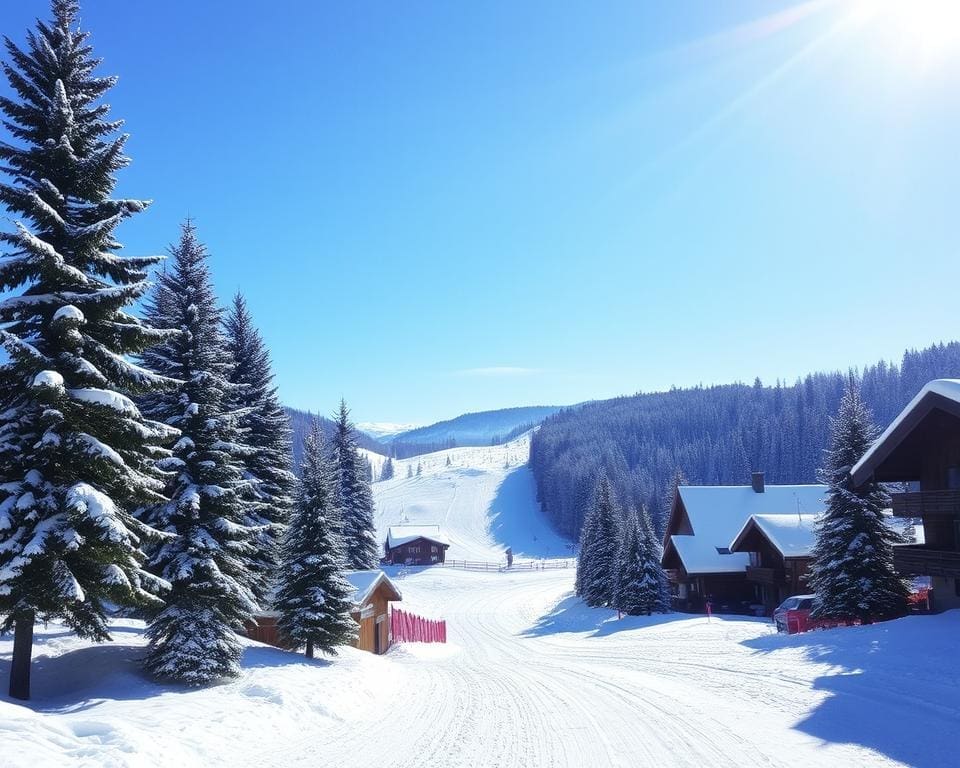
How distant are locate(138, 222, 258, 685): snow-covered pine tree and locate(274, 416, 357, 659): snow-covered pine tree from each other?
2.91 meters

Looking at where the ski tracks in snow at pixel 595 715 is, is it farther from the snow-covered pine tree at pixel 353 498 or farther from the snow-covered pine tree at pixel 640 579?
the snow-covered pine tree at pixel 353 498

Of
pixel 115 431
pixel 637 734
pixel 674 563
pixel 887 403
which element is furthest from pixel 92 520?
pixel 887 403

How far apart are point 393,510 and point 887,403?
423 ft

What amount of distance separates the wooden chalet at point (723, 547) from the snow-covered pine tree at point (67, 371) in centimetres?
3869

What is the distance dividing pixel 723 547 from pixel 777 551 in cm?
887

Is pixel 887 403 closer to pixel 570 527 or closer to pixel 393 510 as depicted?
pixel 570 527

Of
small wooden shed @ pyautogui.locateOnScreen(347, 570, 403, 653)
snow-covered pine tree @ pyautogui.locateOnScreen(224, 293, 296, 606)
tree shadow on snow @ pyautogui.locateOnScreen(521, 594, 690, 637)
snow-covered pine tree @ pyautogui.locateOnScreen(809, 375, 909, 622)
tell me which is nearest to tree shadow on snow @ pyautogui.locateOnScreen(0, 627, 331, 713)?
snow-covered pine tree @ pyautogui.locateOnScreen(224, 293, 296, 606)

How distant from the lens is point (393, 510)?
164 metres

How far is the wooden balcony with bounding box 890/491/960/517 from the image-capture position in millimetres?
19750

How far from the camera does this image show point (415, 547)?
101m

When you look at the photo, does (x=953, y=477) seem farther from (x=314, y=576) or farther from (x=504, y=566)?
(x=504, y=566)

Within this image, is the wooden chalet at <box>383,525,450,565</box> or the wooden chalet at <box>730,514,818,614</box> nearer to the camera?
the wooden chalet at <box>730,514,818,614</box>

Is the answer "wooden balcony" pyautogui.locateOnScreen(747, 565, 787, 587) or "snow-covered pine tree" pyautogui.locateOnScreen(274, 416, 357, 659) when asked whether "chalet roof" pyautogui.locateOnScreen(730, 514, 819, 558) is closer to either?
"wooden balcony" pyautogui.locateOnScreen(747, 565, 787, 587)

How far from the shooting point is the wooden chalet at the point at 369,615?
27.6 meters
